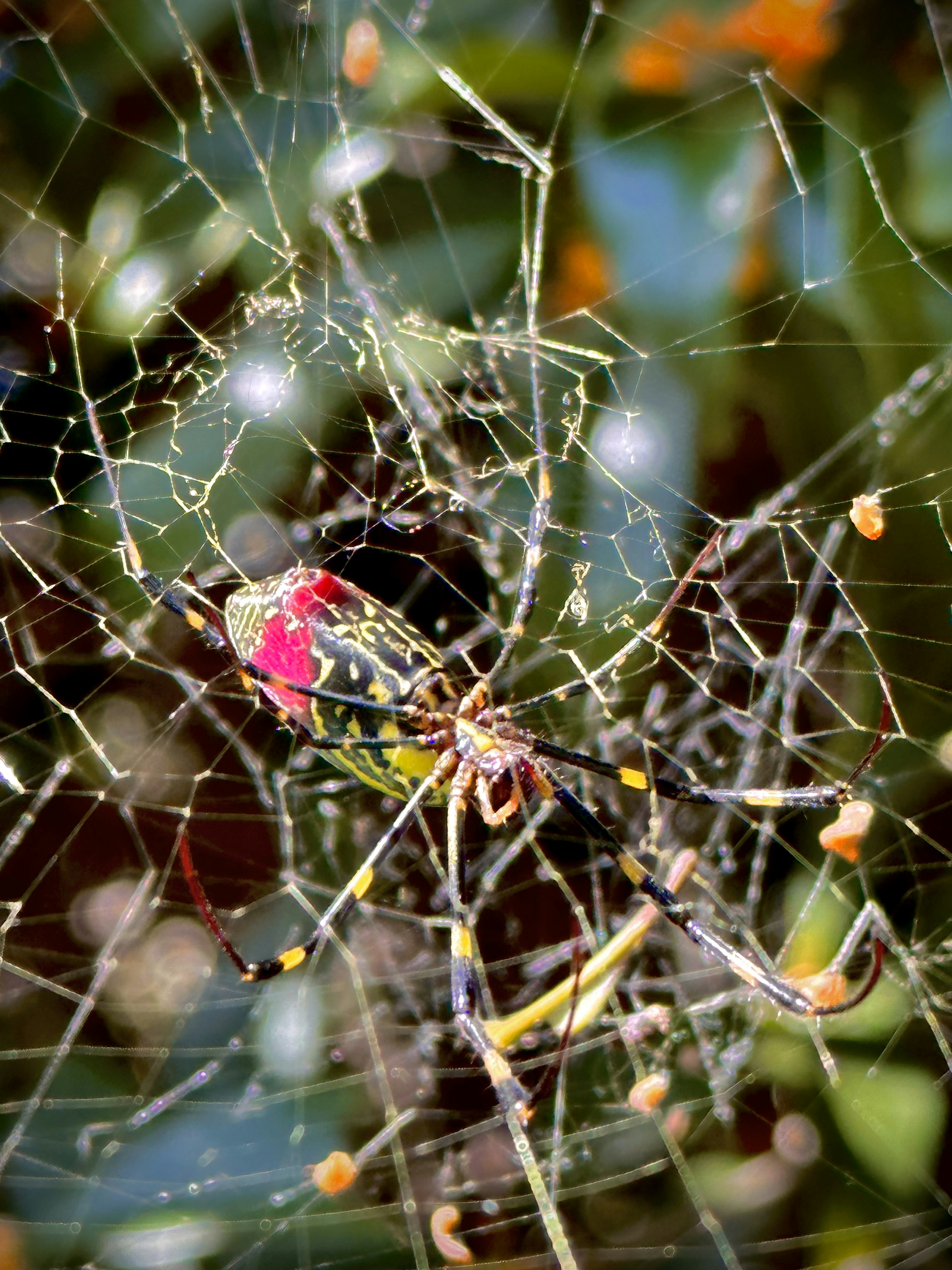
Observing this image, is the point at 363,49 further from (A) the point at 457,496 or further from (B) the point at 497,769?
(B) the point at 497,769

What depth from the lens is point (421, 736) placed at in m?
0.89

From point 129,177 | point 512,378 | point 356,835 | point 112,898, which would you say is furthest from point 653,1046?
point 129,177

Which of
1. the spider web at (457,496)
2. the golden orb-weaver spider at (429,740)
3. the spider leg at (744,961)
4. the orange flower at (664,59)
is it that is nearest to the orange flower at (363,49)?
the spider web at (457,496)

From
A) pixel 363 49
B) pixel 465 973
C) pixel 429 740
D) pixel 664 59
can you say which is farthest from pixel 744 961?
pixel 363 49

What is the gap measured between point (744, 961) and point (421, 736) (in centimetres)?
40

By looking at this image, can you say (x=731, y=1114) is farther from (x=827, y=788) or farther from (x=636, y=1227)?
(x=827, y=788)

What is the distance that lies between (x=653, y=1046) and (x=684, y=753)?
0.43 m

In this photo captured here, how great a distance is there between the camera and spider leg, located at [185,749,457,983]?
839mm

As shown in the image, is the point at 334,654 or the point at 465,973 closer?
the point at 334,654

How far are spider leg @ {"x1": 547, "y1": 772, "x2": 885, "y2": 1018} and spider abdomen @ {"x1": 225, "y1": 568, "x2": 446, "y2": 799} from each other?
0.23 metres

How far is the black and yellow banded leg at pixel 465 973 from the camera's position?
2.45 ft

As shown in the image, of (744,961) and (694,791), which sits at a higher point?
(694,791)

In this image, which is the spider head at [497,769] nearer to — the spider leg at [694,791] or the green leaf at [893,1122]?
the spider leg at [694,791]

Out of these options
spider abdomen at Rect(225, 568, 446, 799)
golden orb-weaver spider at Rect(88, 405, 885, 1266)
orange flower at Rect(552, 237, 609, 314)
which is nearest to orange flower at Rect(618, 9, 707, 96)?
orange flower at Rect(552, 237, 609, 314)
